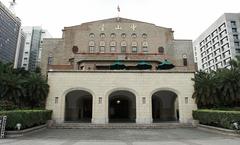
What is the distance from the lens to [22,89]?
Answer: 706 inches

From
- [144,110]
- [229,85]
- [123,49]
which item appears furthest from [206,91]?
[123,49]

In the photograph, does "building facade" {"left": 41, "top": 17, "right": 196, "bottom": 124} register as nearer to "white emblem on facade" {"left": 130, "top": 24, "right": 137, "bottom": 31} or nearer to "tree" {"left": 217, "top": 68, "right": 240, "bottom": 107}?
"white emblem on facade" {"left": 130, "top": 24, "right": 137, "bottom": 31}

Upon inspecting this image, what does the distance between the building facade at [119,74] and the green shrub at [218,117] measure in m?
2.46

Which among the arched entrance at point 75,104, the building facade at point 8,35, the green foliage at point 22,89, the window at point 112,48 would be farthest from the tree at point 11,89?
the building facade at point 8,35

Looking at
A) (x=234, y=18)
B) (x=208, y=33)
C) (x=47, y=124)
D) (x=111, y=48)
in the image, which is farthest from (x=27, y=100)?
(x=208, y=33)

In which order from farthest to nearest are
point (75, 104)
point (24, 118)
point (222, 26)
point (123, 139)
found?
point (222, 26), point (75, 104), point (24, 118), point (123, 139)

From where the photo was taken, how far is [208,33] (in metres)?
68.3

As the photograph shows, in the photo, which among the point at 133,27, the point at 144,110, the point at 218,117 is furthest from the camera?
the point at 133,27

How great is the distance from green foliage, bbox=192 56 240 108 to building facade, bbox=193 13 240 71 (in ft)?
128

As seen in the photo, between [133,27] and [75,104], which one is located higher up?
[133,27]

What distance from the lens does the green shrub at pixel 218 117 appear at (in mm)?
12922

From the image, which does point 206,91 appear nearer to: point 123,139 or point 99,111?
point 99,111

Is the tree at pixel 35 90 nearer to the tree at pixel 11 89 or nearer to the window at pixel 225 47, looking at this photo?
the tree at pixel 11 89

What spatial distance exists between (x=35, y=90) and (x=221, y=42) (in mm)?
59145
